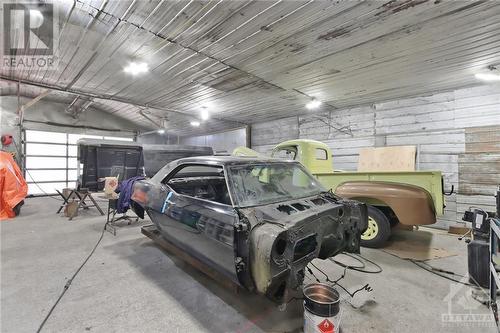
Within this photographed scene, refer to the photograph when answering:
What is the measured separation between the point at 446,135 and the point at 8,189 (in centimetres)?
988

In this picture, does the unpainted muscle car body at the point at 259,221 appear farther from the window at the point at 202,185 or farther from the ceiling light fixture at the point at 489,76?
the ceiling light fixture at the point at 489,76

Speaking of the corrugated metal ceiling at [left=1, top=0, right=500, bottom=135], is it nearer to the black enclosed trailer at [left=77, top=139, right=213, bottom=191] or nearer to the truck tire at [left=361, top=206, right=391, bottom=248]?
the black enclosed trailer at [left=77, top=139, right=213, bottom=191]

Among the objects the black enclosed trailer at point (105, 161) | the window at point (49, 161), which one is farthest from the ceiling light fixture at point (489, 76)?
the window at point (49, 161)

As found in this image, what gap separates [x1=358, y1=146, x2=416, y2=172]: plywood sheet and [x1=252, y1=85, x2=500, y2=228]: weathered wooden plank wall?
0.23 metres

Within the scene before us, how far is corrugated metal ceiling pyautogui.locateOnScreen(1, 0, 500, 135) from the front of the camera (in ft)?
8.95

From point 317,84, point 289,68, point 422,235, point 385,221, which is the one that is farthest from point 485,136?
point 289,68

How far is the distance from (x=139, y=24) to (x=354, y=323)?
4195 mm

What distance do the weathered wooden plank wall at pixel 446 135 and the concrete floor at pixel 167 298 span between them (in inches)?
90.1

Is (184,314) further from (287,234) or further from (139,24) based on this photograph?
(139,24)

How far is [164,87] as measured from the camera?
5535 mm

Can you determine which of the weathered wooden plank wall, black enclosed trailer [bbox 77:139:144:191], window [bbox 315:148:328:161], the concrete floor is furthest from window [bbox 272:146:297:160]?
black enclosed trailer [bbox 77:139:144:191]

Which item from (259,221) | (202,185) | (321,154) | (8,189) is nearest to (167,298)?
(259,221)

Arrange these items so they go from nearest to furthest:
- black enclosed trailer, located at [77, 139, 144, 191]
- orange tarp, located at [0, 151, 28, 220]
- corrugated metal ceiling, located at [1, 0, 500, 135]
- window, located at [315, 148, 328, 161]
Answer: corrugated metal ceiling, located at [1, 0, 500, 135] < window, located at [315, 148, 328, 161] < orange tarp, located at [0, 151, 28, 220] < black enclosed trailer, located at [77, 139, 144, 191]

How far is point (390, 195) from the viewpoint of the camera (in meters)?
3.38
